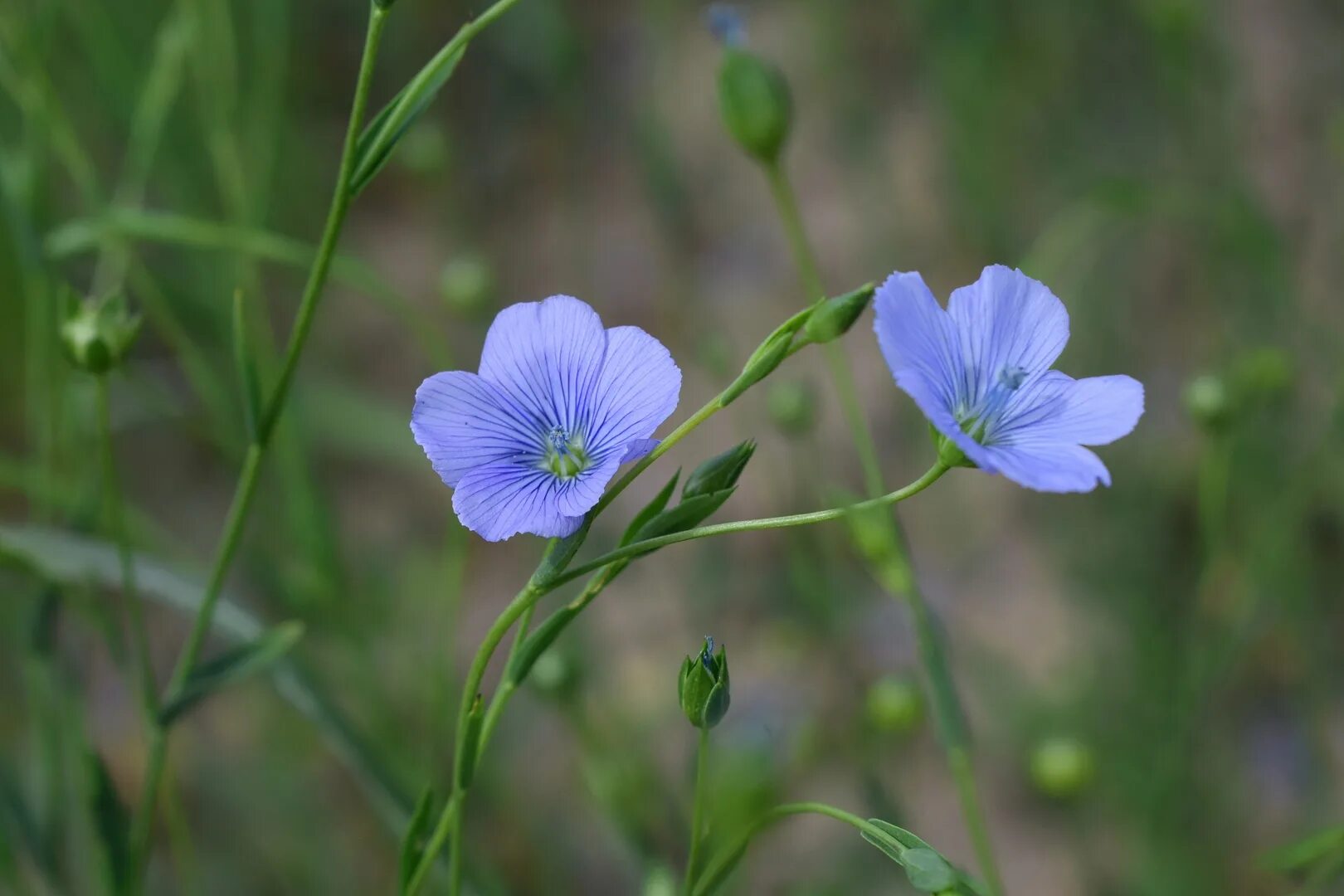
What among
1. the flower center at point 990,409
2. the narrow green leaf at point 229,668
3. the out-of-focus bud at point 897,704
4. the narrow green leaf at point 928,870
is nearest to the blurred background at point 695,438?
the out-of-focus bud at point 897,704

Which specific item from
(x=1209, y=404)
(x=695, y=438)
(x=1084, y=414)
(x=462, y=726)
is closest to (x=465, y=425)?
(x=462, y=726)

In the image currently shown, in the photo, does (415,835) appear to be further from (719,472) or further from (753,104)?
(753,104)

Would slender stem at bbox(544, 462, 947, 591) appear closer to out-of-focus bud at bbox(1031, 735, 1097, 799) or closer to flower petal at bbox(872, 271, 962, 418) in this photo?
flower petal at bbox(872, 271, 962, 418)

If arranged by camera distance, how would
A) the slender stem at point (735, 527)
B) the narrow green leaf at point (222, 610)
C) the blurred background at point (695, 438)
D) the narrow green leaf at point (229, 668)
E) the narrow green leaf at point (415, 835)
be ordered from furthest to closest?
the blurred background at point (695, 438) < the narrow green leaf at point (222, 610) < the narrow green leaf at point (229, 668) < the narrow green leaf at point (415, 835) < the slender stem at point (735, 527)

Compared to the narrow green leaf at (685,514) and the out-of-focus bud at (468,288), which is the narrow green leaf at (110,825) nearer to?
the narrow green leaf at (685,514)

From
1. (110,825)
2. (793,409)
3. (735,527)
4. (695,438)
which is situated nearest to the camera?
(735,527)

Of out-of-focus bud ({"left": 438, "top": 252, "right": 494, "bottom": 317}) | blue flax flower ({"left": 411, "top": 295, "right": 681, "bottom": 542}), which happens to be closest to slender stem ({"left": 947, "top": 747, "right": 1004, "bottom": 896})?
blue flax flower ({"left": 411, "top": 295, "right": 681, "bottom": 542})

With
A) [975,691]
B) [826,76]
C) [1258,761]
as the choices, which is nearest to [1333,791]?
[1258,761]
